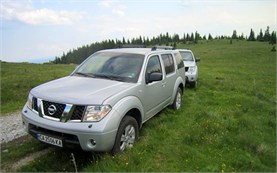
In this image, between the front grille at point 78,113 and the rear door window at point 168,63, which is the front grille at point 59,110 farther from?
the rear door window at point 168,63

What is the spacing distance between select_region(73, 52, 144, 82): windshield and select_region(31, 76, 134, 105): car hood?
0.28 meters

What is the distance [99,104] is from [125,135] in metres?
0.88

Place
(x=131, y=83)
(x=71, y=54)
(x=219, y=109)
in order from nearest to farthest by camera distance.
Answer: (x=131, y=83)
(x=219, y=109)
(x=71, y=54)

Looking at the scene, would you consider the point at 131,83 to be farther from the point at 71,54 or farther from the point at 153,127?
the point at 71,54

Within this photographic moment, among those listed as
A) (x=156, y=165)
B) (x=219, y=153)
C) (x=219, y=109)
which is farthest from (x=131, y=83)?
(x=219, y=109)

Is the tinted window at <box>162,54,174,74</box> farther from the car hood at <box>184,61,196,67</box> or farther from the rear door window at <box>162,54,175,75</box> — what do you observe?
the car hood at <box>184,61,196,67</box>

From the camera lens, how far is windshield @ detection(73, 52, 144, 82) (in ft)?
15.7

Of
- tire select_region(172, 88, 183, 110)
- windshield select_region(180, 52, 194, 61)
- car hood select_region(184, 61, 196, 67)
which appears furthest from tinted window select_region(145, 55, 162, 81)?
windshield select_region(180, 52, 194, 61)

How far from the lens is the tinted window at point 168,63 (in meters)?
6.20

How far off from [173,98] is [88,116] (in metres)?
3.62

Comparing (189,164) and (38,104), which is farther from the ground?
(38,104)

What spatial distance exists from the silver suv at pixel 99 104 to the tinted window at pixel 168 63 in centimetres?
64

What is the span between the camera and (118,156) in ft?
12.4

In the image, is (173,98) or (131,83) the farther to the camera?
(173,98)
